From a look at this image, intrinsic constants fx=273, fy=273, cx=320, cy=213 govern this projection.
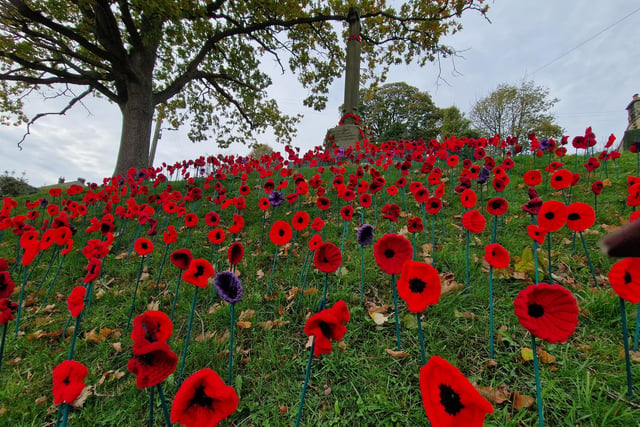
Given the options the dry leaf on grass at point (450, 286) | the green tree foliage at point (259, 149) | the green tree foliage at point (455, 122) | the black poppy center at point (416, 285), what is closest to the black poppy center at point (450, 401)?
the black poppy center at point (416, 285)

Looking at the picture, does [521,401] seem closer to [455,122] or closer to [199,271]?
[199,271]

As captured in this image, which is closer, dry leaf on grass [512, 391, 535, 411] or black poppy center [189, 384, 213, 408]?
black poppy center [189, 384, 213, 408]

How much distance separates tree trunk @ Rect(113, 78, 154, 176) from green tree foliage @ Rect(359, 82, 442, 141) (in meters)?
25.6

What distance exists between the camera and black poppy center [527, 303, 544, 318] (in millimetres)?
976

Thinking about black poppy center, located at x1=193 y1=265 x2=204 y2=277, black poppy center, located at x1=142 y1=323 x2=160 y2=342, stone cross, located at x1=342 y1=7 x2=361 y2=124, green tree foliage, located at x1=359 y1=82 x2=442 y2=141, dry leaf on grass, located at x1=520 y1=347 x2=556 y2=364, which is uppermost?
green tree foliage, located at x1=359 y1=82 x2=442 y2=141

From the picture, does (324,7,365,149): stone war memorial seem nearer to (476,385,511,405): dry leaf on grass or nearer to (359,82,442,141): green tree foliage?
(476,385,511,405): dry leaf on grass

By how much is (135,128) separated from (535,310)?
11.2 meters

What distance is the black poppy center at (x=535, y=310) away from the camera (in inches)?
38.4

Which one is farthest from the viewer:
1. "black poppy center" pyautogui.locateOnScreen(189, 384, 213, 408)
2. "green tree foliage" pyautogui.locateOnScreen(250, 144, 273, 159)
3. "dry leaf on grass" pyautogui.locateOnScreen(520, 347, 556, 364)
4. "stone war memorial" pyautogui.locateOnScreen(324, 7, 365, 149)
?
"green tree foliage" pyautogui.locateOnScreen(250, 144, 273, 159)

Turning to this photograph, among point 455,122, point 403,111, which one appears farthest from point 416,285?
point 403,111

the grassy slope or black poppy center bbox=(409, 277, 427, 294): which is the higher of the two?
black poppy center bbox=(409, 277, 427, 294)

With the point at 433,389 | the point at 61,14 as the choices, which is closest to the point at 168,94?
the point at 61,14

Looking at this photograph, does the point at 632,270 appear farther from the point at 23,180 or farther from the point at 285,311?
the point at 23,180

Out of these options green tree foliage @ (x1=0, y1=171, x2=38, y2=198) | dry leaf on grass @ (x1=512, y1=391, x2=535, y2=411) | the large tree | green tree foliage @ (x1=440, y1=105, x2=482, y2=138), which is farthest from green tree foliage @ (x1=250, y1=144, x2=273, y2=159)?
green tree foliage @ (x1=440, y1=105, x2=482, y2=138)
